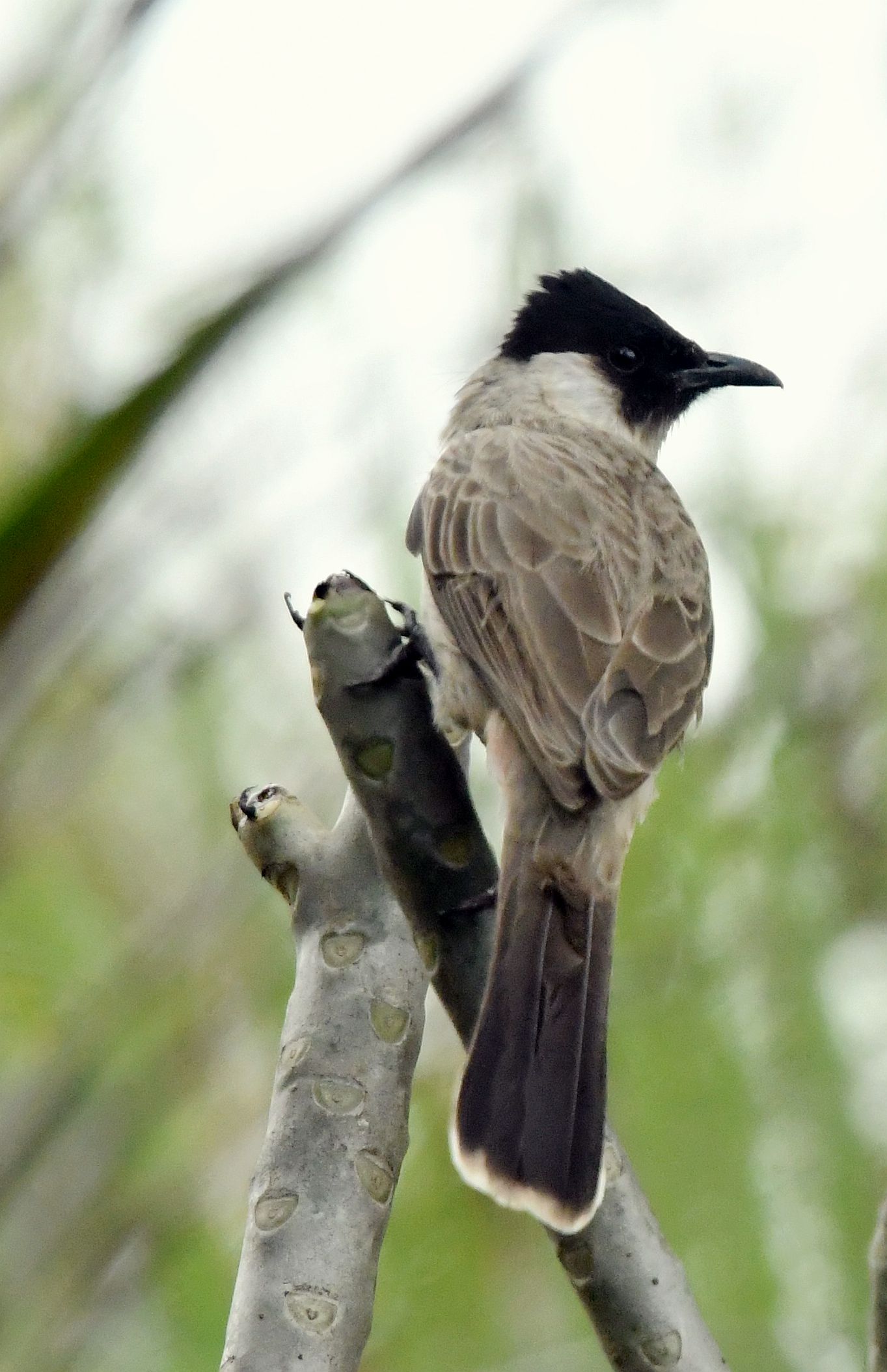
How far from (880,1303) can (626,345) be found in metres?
3.09

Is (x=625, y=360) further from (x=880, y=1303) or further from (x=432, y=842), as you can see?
(x=880, y=1303)

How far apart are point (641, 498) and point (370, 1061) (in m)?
1.82

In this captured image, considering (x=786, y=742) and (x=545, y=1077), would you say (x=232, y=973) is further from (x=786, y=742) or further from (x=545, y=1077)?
(x=545, y=1077)

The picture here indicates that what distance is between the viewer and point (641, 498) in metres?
3.54

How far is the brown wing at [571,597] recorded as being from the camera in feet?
8.83

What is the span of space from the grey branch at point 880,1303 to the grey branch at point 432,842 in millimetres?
186

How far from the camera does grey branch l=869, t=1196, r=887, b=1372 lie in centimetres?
178

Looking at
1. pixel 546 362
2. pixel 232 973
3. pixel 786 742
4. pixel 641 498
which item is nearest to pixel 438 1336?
pixel 232 973

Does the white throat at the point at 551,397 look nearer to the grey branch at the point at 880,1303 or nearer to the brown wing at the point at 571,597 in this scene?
the brown wing at the point at 571,597

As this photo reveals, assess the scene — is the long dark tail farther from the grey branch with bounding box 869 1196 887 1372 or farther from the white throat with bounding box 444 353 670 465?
the white throat with bounding box 444 353 670 465

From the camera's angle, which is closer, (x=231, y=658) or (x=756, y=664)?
(x=756, y=664)

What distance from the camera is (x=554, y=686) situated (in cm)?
278

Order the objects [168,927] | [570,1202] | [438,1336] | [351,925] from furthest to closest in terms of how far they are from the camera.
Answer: [438,1336], [168,927], [351,925], [570,1202]

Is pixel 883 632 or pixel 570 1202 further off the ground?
pixel 883 632
